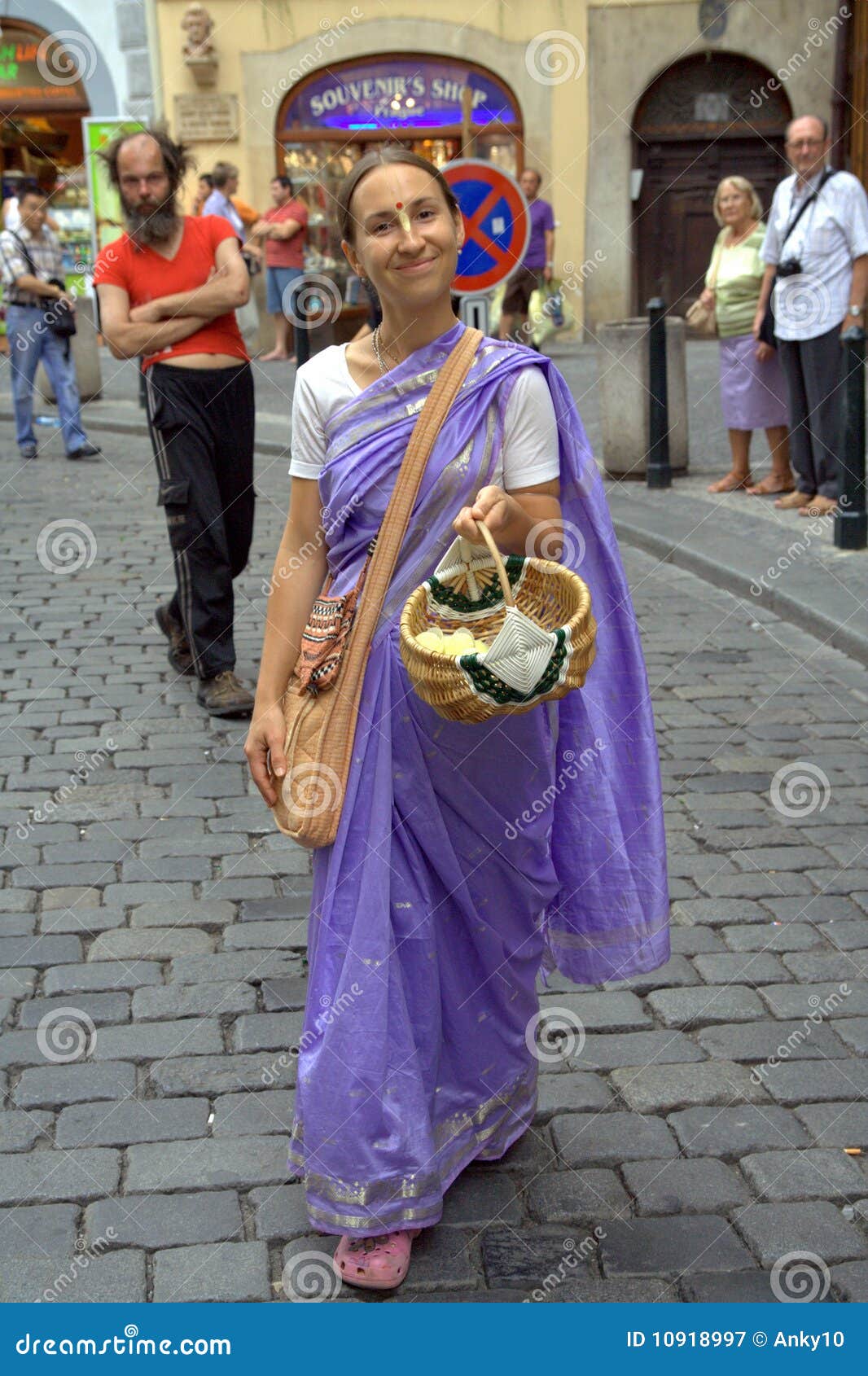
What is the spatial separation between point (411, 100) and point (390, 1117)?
69.3ft

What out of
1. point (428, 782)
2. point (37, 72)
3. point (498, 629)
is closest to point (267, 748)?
point (428, 782)

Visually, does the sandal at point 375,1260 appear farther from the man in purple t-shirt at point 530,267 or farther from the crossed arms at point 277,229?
the crossed arms at point 277,229

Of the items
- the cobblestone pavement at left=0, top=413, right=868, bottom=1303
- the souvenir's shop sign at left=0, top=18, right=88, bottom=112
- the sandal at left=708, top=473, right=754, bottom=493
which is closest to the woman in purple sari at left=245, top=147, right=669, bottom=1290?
the cobblestone pavement at left=0, top=413, right=868, bottom=1303

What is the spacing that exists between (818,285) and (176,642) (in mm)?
4509

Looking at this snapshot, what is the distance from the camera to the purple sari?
289 cm

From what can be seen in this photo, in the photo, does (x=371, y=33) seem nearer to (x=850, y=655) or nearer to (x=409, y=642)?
(x=850, y=655)

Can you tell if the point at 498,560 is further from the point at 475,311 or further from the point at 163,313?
the point at 475,311

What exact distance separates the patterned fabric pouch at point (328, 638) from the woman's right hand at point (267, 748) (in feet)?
0.29

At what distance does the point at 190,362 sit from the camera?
20.9 ft

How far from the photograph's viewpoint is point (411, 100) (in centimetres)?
2233

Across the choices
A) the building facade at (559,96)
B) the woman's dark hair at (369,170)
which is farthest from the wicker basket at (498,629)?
the building facade at (559,96)

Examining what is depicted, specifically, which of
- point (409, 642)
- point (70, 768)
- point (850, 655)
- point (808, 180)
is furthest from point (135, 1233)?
point (808, 180)

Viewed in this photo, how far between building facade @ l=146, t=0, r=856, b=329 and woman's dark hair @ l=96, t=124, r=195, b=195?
1532 centimetres

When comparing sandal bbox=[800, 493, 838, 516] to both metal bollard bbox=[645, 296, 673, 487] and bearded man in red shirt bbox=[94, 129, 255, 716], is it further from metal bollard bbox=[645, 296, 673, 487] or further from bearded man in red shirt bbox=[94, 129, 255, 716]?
bearded man in red shirt bbox=[94, 129, 255, 716]
